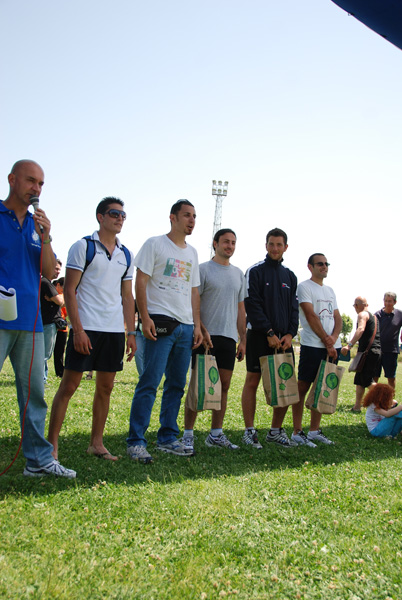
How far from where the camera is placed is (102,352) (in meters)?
4.48

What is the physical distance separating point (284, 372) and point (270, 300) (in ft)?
2.82

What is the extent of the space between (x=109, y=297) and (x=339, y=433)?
4050mm

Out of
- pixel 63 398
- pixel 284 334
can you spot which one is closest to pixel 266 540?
pixel 63 398

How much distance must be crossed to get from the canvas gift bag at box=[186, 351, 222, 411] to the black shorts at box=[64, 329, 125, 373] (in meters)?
0.96

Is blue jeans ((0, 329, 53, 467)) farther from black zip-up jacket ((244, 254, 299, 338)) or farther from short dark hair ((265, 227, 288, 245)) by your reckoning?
short dark hair ((265, 227, 288, 245))

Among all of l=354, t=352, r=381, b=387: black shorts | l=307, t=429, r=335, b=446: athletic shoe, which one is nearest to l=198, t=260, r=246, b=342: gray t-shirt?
l=307, t=429, r=335, b=446: athletic shoe

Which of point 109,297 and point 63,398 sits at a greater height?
point 109,297

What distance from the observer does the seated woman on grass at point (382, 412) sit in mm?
6617

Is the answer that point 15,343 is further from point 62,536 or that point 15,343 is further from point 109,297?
point 62,536

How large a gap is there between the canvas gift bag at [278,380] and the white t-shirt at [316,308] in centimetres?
84

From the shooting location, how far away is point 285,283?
5984 millimetres

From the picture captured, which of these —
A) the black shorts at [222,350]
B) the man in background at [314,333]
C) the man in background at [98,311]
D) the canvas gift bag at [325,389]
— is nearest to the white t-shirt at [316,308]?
the man in background at [314,333]

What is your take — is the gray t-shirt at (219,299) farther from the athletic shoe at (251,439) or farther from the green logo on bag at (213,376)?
the athletic shoe at (251,439)

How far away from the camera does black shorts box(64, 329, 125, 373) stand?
14.2 feet
